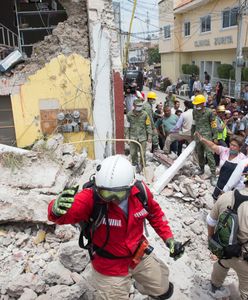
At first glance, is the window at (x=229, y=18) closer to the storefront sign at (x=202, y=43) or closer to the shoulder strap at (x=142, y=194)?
the storefront sign at (x=202, y=43)

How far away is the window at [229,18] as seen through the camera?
2141cm

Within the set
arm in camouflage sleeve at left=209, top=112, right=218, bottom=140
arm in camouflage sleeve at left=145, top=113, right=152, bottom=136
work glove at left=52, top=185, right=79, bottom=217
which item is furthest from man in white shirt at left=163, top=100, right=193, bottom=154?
work glove at left=52, top=185, right=79, bottom=217

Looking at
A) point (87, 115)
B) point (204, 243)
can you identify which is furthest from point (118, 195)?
point (87, 115)

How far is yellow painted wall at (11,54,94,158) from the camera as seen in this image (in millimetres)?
8297

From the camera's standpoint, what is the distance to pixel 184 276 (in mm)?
4391

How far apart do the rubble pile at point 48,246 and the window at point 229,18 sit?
19140 millimetres

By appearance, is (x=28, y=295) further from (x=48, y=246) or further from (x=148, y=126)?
(x=148, y=126)

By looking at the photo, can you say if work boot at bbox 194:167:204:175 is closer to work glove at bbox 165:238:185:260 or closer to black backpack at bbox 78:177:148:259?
work glove at bbox 165:238:185:260

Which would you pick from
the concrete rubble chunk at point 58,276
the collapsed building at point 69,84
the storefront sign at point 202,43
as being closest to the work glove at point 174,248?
the concrete rubble chunk at point 58,276

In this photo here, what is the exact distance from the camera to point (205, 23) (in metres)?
26.4

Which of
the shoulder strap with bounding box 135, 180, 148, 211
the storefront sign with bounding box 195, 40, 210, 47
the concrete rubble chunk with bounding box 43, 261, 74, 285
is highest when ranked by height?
the storefront sign with bounding box 195, 40, 210, 47

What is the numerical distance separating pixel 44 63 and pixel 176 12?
81.1 ft

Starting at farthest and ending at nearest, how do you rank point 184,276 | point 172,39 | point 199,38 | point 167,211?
point 172,39, point 199,38, point 167,211, point 184,276

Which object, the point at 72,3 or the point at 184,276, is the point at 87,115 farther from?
the point at 184,276
